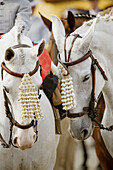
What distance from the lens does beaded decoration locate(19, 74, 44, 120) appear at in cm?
265

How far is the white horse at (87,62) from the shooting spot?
300 centimetres

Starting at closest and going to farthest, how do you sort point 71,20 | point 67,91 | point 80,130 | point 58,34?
1. point 67,91
2. point 80,130
3. point 58,34
4. point 71,20

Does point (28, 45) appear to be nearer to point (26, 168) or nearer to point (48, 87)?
point (48, 87)

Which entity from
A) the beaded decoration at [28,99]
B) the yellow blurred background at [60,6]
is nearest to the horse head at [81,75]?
the beaded decoration at [28,99]

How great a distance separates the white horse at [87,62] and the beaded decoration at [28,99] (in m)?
0.43

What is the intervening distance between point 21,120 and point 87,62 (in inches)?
28.3

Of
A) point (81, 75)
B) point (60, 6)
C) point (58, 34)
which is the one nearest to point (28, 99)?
point (81, 75)

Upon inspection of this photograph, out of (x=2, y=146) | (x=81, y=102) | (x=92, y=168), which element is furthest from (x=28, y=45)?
(x=92, y=168)

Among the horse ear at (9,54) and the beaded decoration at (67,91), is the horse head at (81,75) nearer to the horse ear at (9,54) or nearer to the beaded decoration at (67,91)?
the beaded decoration at (67,91)

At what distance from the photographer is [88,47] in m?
3.05

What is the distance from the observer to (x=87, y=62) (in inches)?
119

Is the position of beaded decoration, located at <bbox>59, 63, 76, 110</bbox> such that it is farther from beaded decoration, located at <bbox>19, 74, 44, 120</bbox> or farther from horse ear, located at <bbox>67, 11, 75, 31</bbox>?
horse ear, located at <bbox>67, 11, 75, 31</bbox>

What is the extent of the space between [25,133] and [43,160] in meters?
0.67

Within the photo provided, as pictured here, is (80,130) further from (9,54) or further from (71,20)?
(71,20)
